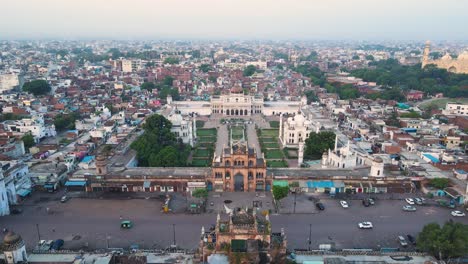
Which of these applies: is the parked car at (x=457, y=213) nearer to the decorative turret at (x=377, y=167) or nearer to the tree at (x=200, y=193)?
the decorative turret at (x=377, y=167)

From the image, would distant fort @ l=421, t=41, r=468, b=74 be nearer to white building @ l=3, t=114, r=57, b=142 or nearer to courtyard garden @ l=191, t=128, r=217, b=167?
courtyard garden @ l=191, t=128, r=217, b=167

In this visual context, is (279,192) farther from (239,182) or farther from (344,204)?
(344,204)

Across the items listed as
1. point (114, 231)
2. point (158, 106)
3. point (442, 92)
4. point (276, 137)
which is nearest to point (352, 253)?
point (114, 231)

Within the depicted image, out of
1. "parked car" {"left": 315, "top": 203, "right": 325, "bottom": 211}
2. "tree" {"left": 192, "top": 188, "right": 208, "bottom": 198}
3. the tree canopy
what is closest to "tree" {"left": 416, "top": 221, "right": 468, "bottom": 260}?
"parked car" {"left": 315, "top": 203, "right": 325, "bottom": 211}

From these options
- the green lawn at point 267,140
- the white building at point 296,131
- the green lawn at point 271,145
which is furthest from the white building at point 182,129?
the white building at point 296,131

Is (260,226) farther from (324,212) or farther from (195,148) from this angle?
(195,148)

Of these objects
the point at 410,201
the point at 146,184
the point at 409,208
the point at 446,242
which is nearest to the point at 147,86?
the point at 146,184

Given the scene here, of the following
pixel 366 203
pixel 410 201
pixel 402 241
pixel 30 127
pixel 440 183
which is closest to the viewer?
pixel 402 241
